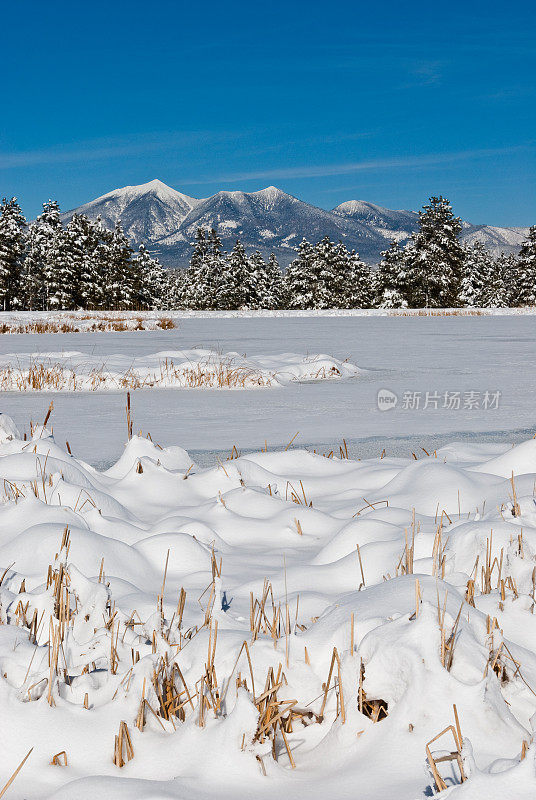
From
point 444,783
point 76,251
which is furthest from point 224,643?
point 76,251

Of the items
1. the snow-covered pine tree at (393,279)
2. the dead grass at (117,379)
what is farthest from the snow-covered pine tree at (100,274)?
the dead grass at (117,379)

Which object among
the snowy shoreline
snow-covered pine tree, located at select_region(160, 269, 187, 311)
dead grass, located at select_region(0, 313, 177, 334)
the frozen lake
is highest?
snow-covered pine tree, located at select_region(160, 269, 187, 311)

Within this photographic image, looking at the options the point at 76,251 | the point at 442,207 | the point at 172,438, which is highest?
the point at 442,207

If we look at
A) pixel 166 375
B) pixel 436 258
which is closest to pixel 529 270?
pixel 436 258

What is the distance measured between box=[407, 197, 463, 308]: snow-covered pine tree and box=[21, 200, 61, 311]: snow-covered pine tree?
31.1 metres

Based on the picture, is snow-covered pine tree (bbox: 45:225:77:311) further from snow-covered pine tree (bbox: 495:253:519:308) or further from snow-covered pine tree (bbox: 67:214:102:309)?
snow-covered pine tree (bbox: 495:253:519:308)

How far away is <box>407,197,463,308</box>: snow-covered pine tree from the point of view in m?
63.7

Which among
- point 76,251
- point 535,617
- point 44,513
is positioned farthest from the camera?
point 76,251

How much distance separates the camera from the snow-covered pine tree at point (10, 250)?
192 feet

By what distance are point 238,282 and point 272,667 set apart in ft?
218

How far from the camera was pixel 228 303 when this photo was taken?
68.6 metres

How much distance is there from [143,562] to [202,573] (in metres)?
0.28

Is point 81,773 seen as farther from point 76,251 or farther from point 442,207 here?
point 442,207

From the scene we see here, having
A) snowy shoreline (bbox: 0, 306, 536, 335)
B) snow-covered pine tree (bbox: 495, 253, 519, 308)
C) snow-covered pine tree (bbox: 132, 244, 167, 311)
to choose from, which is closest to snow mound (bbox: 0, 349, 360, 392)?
snowy shoreline (bbox: 0, 306, 536, 335)
